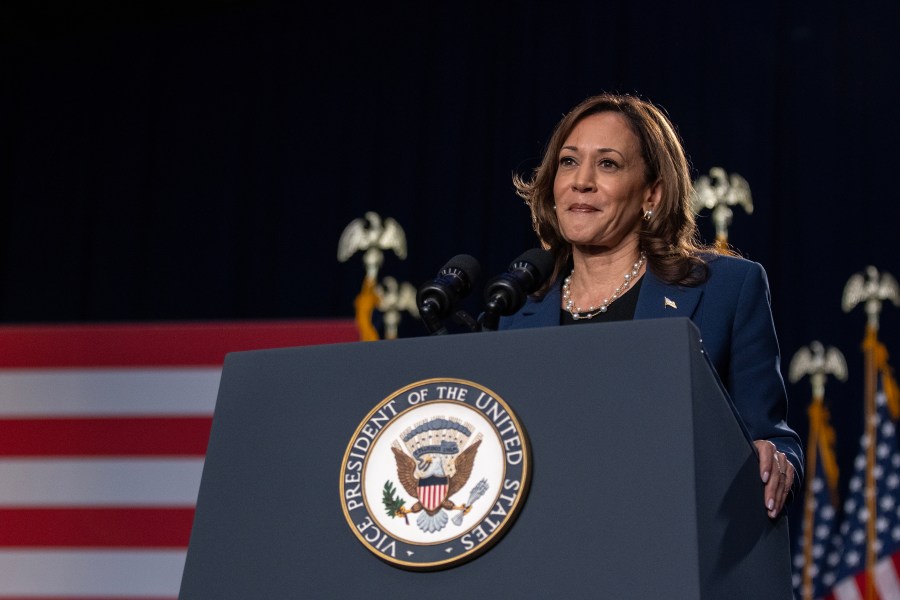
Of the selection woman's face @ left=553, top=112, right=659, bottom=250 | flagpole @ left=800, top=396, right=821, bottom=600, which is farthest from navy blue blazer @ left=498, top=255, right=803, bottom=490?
flagpole @ left=800, top=396, right=821, bottom=600

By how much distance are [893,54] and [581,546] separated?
621cm

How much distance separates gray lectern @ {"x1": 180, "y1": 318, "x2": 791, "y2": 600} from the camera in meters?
1.03

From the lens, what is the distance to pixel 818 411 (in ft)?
20.1

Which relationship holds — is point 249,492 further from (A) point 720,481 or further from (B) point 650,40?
(B) point 650,40

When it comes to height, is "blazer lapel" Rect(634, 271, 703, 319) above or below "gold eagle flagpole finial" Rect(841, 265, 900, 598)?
below

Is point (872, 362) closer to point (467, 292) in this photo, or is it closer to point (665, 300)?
point (665, 300)

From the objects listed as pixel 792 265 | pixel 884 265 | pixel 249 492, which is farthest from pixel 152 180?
pixel 249 492

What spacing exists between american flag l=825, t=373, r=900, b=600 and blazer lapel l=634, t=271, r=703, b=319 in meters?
4.13

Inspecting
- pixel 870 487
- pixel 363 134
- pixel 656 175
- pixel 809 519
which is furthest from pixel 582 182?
pixel 363 134

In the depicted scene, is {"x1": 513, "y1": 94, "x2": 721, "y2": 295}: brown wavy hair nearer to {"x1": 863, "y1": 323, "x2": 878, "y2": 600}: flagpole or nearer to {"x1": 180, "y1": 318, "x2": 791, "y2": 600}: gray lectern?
{"x1": 180, "y1": 318, "x2": 791, "y2": 600}: gray lectern

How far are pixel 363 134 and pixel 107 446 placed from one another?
382 centimetres

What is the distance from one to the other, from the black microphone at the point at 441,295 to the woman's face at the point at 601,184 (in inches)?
13.1

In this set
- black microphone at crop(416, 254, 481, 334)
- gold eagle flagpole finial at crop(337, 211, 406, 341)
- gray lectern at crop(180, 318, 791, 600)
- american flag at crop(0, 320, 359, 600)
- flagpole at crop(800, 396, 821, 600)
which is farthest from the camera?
gold eagle flagpole finial at crop(337, 211, 406, 341)

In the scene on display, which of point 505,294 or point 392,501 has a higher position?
point 505,294
